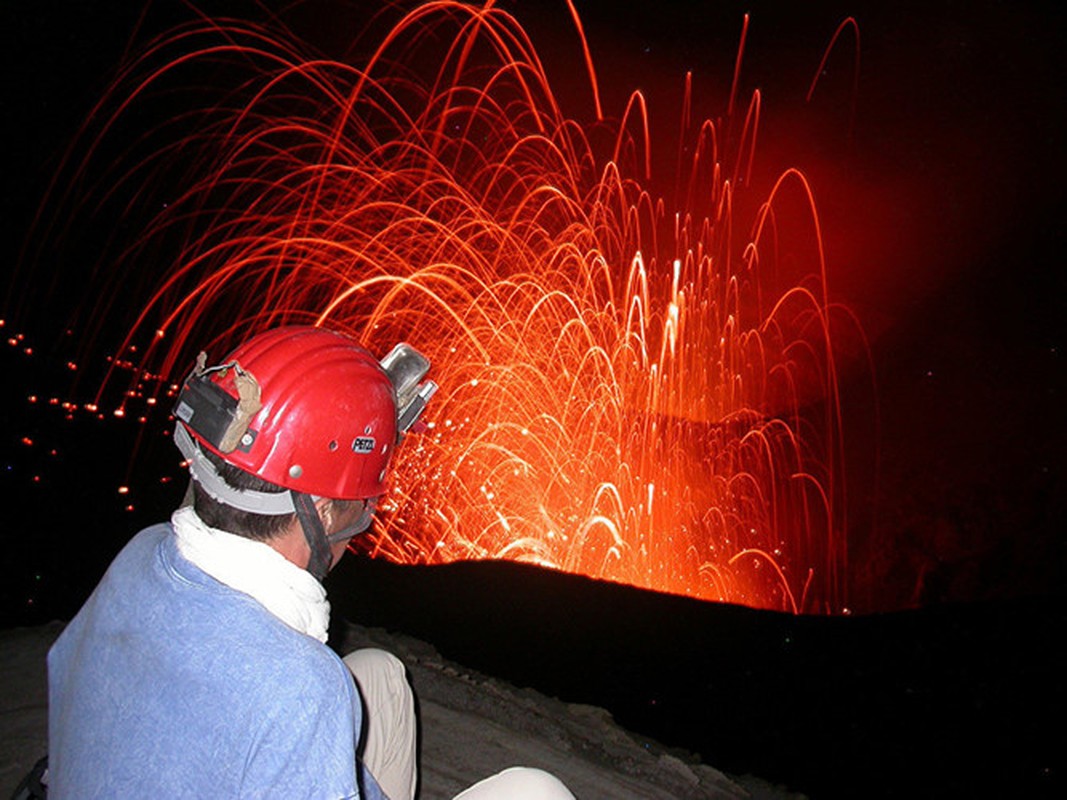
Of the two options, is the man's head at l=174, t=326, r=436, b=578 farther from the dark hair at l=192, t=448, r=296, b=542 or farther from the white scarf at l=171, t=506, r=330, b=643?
the white scarf at l=171, t=506, r=330, b=643

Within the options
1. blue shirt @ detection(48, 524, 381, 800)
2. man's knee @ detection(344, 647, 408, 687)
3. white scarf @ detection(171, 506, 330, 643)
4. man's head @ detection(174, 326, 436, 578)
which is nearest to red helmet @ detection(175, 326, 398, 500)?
man's head @ detection(174, 326, 436, 578)

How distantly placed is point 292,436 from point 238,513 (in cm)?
23

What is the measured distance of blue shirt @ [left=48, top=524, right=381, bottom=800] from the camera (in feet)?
3.86

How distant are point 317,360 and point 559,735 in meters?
3.66

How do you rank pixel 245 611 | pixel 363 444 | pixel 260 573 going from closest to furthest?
pixel 245 611 < pixel 260 573 < pixel 363 444

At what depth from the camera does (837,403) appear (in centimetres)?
1744

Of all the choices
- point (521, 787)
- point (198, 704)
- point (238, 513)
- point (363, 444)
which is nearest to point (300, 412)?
point (363, 444)

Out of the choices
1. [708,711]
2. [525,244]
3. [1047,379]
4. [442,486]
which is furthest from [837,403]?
[708,711]

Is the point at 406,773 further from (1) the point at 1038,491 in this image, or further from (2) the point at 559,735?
(1) the point at 1038,491

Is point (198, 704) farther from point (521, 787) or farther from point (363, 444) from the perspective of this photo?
point (521, 787)

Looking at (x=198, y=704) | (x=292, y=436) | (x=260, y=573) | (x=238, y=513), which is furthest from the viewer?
(x=292, y=436)

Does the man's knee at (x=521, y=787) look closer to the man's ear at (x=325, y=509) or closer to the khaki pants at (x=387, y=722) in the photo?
the khaki pants at (x=387, y=722)

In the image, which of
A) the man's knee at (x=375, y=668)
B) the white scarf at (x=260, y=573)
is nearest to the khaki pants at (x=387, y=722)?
the man's knee at (x=375, y=668)

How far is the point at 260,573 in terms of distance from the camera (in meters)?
1.43
